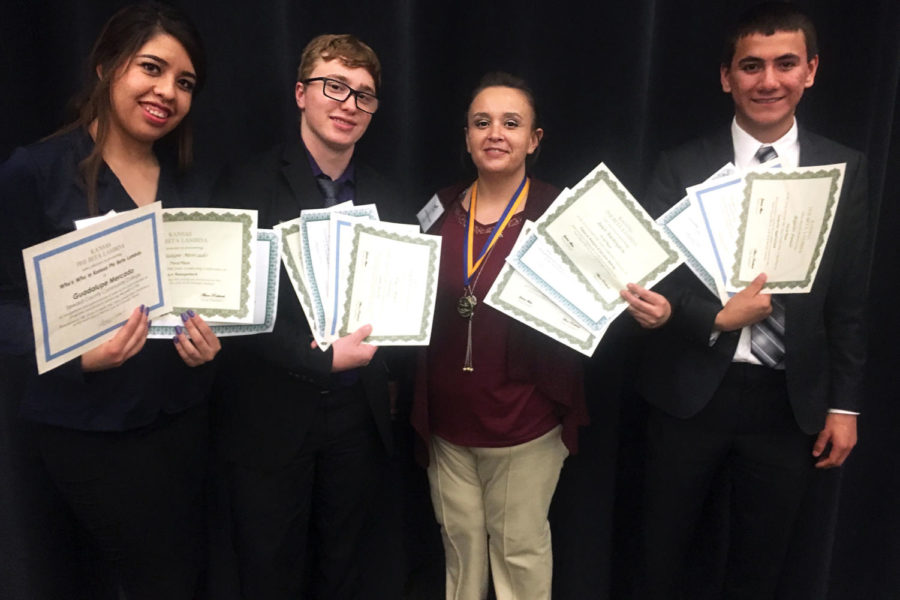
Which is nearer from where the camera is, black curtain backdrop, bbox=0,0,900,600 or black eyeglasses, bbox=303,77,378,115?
black eyeglasses, bbox=303,77,378,115

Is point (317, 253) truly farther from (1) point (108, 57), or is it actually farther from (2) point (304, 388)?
(1) point (108, 57)

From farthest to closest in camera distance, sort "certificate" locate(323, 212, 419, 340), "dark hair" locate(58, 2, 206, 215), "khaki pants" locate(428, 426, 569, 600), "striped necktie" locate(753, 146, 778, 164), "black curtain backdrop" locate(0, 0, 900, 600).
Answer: "black curtain backdrop" locate(0, 0, 900, 600), "khaki pants" locate(428, 426, 569, 600), "striped necktie" locate(753, 146, 778, 164), "certificate" locate(323, 212, 419, 340), "dark hair" locate(58, 2, 206, 215)

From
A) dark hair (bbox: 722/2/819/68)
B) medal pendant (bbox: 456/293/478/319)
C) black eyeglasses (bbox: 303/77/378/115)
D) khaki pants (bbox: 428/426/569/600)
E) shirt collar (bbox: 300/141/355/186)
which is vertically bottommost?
khaki pants (bbox: 428/426/569/600)

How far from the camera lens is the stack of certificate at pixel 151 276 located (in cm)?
99

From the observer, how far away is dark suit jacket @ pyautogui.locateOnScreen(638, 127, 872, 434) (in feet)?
4.25

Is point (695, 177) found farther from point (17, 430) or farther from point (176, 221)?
point (17, 430)

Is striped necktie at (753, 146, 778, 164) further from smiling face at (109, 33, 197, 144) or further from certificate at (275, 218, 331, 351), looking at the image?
smiling face at (109, 33, 197, 144)

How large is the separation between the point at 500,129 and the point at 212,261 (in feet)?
2.35

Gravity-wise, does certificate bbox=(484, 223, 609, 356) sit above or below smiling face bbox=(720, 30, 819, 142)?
below

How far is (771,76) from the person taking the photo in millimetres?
1261

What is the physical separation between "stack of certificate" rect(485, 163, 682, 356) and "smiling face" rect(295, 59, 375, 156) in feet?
1.52

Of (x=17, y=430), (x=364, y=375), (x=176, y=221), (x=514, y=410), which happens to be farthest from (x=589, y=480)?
(x=17, y=430)

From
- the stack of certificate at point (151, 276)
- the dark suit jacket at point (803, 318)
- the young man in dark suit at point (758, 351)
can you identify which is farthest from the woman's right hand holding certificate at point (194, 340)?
the dark suit jacket at point (803, 318)

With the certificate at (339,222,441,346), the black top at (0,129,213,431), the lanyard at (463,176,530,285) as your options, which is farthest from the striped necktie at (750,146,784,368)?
the black top at (0,129,213,431)
